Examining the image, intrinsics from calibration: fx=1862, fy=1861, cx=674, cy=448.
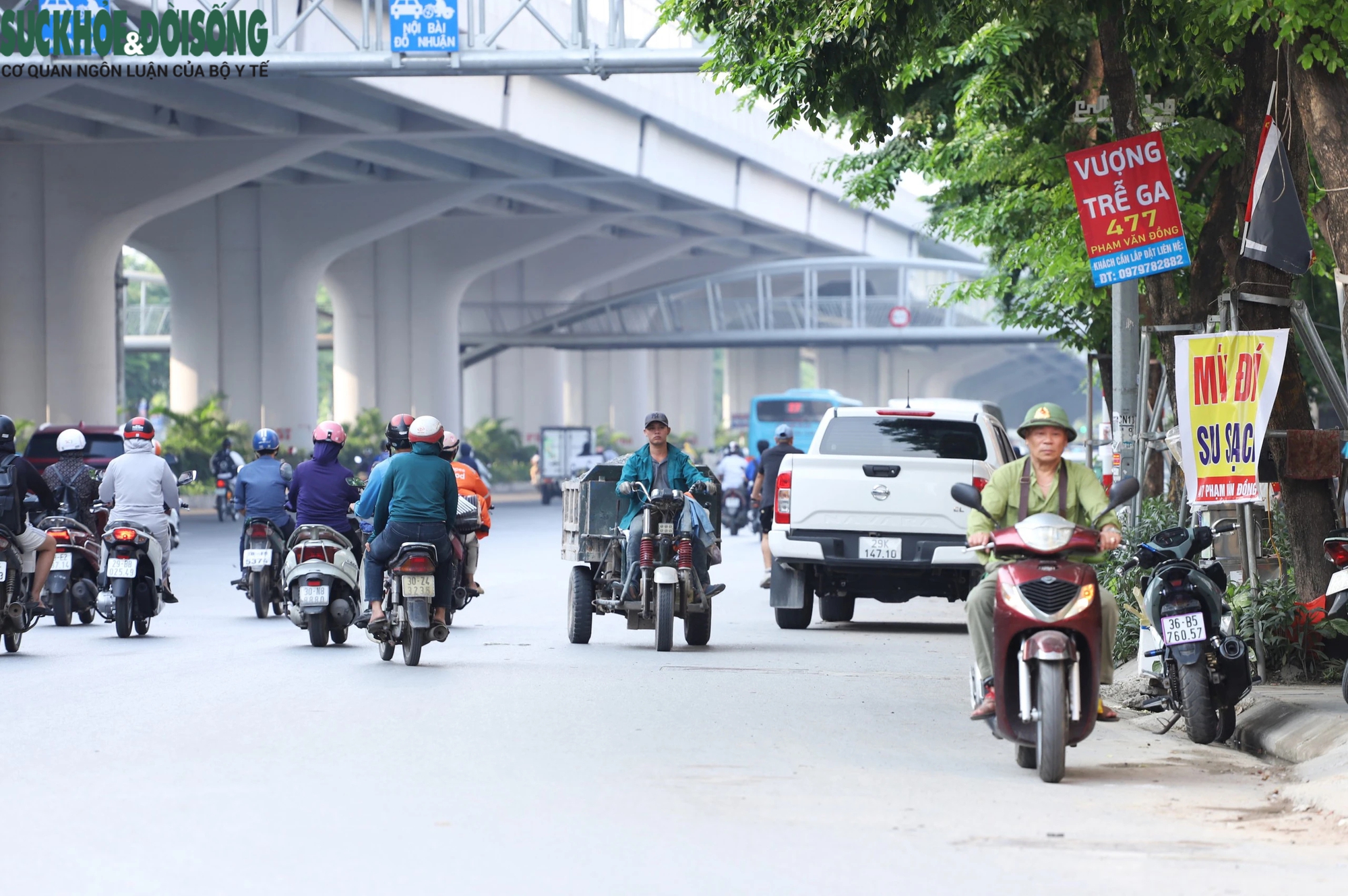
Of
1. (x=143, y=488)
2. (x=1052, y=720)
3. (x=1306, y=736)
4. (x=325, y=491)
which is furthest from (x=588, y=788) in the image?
(x=143, y=488)

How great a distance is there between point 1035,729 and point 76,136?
3687cm

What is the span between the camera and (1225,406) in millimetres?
10977

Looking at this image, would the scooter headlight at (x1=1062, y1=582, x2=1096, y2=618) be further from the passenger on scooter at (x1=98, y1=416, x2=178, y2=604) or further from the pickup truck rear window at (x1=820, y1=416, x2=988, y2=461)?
the passenger on scooter at (x1=98, y1=416, x2=178, y2=604)

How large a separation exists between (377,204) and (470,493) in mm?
34780

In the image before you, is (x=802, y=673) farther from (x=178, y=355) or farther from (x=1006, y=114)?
(x=178, y=355)

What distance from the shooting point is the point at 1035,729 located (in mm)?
8023

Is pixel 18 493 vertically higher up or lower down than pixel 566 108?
lower down

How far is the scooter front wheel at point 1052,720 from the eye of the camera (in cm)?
776

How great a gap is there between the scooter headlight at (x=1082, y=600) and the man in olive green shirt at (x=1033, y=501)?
29cm

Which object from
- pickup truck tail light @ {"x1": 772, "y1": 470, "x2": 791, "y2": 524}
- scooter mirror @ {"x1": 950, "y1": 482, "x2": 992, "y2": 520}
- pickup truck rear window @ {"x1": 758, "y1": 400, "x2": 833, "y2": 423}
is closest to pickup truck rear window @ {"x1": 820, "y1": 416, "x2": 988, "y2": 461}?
pickup truck tail light @ {"x1": 772, "y1": 470, "x2": 791, "y2": 524}

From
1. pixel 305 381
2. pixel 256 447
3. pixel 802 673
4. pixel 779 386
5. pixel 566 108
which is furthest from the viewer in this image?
pixel 779 386

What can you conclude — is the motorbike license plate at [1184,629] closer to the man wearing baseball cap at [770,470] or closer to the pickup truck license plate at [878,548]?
the pickup truck license plate at [878,548]

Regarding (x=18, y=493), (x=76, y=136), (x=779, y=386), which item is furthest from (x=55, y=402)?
(x=779, y=386)

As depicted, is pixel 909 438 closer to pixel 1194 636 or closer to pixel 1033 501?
pixel 1194 636
